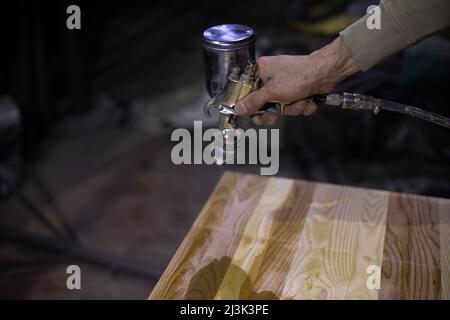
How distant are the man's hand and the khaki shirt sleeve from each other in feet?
0.11

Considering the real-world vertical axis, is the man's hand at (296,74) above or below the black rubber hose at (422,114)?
above

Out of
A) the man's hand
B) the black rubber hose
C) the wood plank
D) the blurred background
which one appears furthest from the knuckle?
the blurred background

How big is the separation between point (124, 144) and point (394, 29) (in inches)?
95.9

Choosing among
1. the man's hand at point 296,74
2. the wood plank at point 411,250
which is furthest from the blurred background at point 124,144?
the man's hand at point 296,74

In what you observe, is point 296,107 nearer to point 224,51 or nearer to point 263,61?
point 263,61

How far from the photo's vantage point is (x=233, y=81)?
3.56 feet

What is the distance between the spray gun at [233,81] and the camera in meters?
1.08

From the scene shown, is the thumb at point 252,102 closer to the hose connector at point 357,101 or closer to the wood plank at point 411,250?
the hose connector at point 357,101

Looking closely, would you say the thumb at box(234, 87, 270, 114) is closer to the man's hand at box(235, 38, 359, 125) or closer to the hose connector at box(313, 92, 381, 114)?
the man's hand at box(235, 38, 359, 125)

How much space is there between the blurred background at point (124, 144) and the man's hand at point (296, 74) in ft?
3.52

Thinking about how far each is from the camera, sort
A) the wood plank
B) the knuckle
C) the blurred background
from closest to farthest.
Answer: the wood plank, the knuckle, the blurred background

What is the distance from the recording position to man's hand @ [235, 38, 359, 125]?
113 centimetres

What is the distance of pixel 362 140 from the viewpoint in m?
2.99

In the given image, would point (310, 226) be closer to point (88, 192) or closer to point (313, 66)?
point (313, 66)
